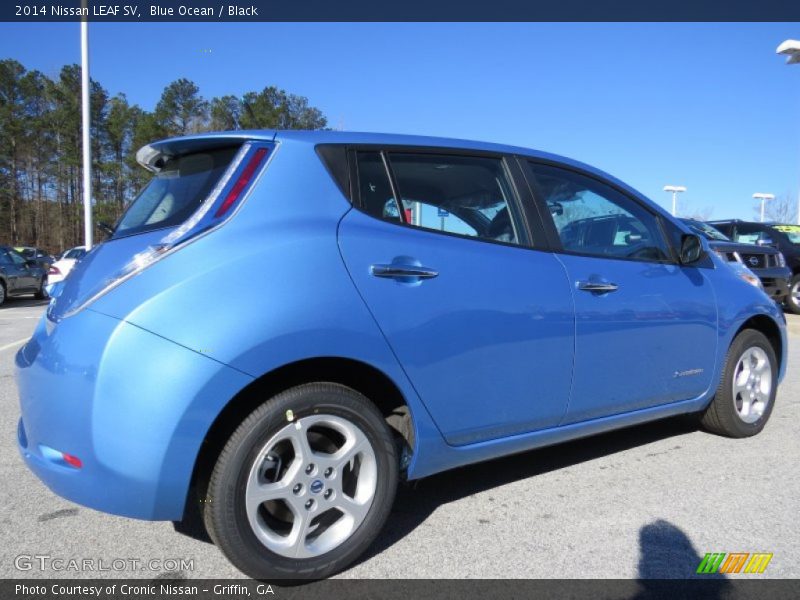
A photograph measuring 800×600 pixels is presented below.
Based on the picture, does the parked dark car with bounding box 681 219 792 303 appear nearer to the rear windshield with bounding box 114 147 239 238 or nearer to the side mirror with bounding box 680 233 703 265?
the side mirror with bounding box 680 233 703 265

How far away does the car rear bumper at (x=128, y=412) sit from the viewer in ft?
6.40

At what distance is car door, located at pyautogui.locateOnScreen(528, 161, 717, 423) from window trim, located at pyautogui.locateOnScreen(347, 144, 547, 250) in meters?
0.13

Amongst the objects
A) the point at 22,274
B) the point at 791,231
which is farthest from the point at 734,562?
the point at 22,274

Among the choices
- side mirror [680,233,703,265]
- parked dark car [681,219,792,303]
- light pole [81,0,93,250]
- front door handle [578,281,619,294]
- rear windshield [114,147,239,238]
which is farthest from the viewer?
light pole [81,0,93,250]

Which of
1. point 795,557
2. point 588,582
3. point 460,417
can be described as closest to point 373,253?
point 460,417

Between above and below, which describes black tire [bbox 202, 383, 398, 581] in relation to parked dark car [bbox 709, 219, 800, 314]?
below

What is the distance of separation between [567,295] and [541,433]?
67cm

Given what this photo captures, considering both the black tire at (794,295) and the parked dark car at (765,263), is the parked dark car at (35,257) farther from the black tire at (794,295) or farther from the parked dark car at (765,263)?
the black tire at (794,295)

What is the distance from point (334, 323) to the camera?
7.20 feet

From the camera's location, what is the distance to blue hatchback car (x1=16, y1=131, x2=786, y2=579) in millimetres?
1996

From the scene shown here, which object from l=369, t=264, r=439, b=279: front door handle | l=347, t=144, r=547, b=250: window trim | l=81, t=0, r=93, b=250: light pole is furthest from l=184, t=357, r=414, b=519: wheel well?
l=81, t=0, r=93, b=250: light pole

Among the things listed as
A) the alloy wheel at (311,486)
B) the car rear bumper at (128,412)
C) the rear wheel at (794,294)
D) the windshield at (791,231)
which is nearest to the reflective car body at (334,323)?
the car rear bumper at (128,412)

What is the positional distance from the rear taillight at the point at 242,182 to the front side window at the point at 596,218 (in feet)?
4.66

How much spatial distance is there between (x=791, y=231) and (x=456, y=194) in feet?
43.8
